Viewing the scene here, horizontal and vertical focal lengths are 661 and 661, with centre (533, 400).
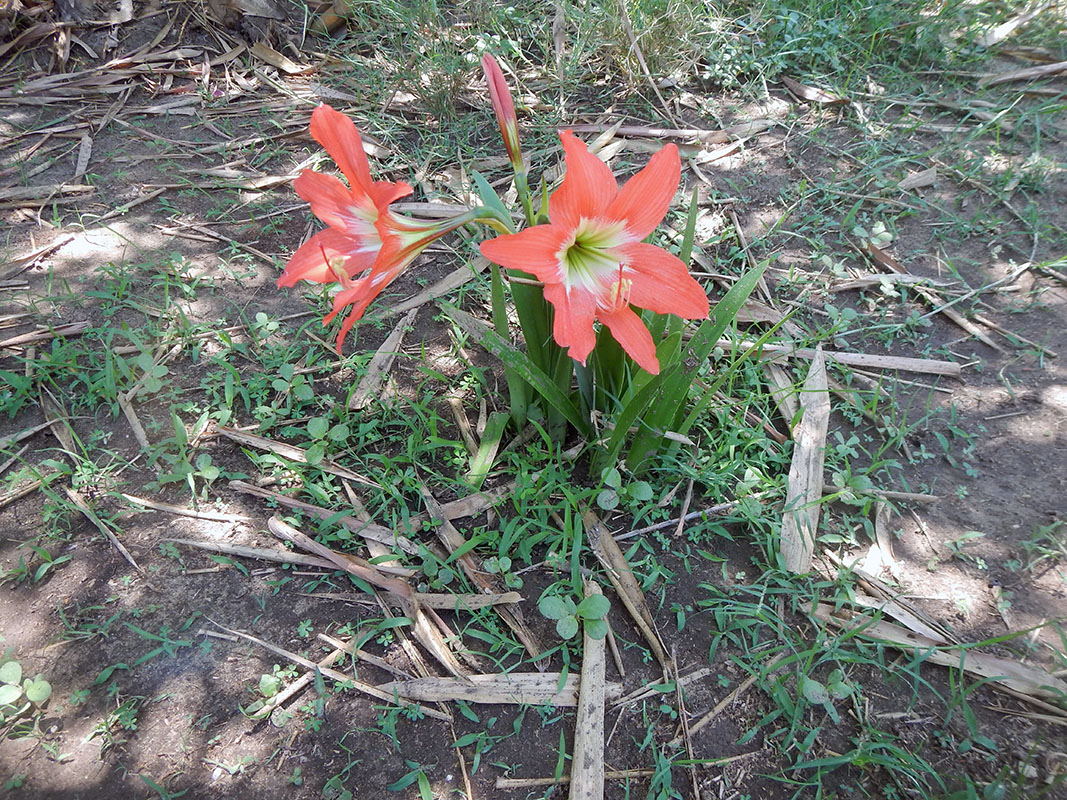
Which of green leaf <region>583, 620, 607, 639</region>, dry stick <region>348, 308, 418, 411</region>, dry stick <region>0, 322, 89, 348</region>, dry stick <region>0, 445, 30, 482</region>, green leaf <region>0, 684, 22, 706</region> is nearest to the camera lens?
green leaf <region>0, 684, 22, 706</region>

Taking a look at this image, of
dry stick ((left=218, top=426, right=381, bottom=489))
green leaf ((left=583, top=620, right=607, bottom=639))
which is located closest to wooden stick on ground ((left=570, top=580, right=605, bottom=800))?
green leaf ((left=583, top=620, right=607, bottom=639))

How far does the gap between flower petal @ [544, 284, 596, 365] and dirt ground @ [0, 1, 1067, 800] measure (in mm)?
748

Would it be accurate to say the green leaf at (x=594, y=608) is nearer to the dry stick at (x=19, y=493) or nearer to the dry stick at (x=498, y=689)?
the dry stick at (x=498, y=689)

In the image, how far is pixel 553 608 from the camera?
166 cm

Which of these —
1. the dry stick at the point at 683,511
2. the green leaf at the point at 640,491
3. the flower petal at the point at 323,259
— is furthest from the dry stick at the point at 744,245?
the flower petal at the point at 323,259

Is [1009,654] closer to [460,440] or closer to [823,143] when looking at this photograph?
[460,440]

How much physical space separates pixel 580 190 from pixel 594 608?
3.28ft

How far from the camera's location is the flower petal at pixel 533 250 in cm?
130

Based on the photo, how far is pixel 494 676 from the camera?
163 cm

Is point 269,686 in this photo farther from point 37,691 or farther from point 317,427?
point 317,427

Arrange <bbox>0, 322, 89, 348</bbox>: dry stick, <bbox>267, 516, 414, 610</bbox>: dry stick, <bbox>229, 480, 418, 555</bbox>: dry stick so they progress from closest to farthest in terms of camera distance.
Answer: <bbox>267, 516, 414, 610</bbox>: dry stick → <bbox>229, 480, 418, 555</bbox>: dry stick → <bbox>0, 322, 89, 348</bbox>: dry stick

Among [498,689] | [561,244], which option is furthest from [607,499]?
[561,244]

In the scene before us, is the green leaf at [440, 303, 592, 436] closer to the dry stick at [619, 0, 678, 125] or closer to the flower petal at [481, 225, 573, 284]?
the flower petal at [481, 225, 573, 284]

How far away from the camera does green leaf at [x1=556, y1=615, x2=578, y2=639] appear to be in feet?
5.42
